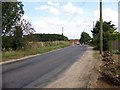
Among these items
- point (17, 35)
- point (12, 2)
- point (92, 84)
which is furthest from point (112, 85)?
point (12, 2)

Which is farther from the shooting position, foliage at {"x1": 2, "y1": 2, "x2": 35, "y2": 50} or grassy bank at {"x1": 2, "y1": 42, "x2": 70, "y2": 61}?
foliage at {"x1": 2, "y1": 2, "x2": 35, "y2": 50}

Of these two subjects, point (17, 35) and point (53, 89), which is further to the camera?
point (17, 35)

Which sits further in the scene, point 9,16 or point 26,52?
point 9,16

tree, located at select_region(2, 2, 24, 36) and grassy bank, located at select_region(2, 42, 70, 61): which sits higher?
tree, located at select_region(2, 2, 24, 36)

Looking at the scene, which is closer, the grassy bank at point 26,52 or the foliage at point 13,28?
the grassy bank at point 26,52

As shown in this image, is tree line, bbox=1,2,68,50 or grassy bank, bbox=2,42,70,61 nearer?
grassy bank, bbox=2,42,70,61

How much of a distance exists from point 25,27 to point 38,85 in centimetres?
3826

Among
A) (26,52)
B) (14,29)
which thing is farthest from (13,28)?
(26,52)

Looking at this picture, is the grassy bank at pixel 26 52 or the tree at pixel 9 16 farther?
the tree at pixel 9 16

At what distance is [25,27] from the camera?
50094 mm

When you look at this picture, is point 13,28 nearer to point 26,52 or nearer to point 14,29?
point 14,29

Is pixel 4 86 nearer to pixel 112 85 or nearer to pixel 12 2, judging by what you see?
pixel 112 85

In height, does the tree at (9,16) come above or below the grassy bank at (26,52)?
above

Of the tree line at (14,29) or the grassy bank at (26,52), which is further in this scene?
the tree line at (14,29)
